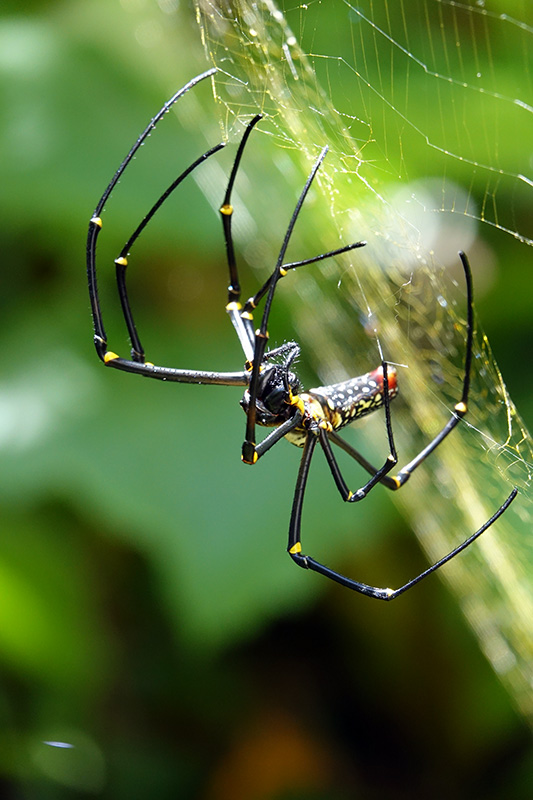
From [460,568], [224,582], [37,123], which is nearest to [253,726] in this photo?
[224,582]

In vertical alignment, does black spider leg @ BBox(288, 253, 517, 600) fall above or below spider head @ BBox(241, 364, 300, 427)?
below

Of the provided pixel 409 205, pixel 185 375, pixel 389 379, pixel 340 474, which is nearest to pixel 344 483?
pixel 340 474

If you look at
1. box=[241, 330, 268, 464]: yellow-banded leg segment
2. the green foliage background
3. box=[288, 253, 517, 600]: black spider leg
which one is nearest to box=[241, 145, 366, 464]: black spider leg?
box=[241, 330, 268, 464]: yellow-banded leg segment

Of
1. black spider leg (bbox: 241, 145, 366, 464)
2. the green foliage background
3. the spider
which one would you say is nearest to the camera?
black spider leg (bbox: 241, 145, 366, 464)

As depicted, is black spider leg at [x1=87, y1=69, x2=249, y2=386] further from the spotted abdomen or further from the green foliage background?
the green foliage background

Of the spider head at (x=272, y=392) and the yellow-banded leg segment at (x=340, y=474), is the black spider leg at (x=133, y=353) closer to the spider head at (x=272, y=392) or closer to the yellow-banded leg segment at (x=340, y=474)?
the spider head at (x=272, y=392)

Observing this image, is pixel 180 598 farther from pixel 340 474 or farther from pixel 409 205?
pixel 409 205
